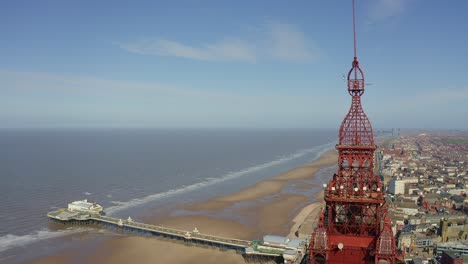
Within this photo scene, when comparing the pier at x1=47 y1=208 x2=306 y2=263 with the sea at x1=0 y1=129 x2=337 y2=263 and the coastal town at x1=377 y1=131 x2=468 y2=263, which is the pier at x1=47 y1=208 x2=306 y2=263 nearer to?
the sea at x1=0 y1=129 x2=337 y2=263

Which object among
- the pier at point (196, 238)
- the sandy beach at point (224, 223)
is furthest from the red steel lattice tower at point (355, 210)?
the sandy beach at point (224, 223)

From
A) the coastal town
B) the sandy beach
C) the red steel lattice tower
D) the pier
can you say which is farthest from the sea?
the red steel lattice tower

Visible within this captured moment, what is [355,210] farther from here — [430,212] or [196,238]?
[430,212]

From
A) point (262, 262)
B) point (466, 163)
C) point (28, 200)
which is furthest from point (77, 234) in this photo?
point (466, 163)

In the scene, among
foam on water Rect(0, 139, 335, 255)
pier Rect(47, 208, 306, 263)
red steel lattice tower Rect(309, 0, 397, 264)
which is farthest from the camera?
foam on water Rect(0, 139, 335, 255)

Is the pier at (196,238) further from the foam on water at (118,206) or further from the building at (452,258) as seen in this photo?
the building at (452,258)

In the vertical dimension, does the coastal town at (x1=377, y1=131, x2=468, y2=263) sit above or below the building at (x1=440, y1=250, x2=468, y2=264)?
below

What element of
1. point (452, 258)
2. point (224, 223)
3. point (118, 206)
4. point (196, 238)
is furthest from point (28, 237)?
point (452, 258)
